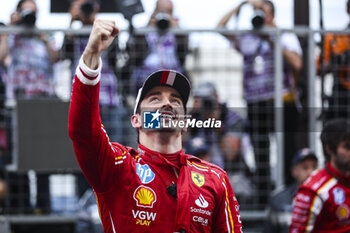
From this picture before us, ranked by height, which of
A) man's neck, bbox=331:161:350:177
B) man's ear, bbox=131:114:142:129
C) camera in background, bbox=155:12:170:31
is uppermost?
camera in background, bbox=155:12:170:31

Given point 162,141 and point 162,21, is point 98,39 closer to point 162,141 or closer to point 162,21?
point 162,141

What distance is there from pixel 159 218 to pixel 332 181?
2403mm

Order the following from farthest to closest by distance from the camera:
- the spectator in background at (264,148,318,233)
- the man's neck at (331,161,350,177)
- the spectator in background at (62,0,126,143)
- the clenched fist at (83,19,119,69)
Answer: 1. the spectator in background at (62,0,126,143)
2. the spectator in background at (264,148,318,233)
3. the man's neck at (331,161,350,177)
4. the clenched fist at (83,19,119,69)

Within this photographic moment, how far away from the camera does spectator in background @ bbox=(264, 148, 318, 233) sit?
17.6ft

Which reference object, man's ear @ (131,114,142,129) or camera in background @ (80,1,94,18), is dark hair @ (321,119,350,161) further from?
camera in background @ (80,1,94,18)

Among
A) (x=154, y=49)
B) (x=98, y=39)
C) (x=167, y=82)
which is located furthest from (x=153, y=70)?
(x=98, y=39)

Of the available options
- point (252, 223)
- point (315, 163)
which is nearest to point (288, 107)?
point (315, 163)

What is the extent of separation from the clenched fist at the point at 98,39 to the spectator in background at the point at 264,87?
3528mm

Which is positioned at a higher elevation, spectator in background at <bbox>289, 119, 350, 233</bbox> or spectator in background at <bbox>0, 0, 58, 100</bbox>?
spectator in background at <bbox>0, 0, 58, 100</bbox>

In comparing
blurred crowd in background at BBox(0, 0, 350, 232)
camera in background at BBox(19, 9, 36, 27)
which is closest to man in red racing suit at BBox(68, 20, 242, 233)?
blurred crowd in background at BBox(0, 0, 350, 232)

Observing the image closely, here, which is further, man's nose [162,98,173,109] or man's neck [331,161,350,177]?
man's neck [331,161,350,177]

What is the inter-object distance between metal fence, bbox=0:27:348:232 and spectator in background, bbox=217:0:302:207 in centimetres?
2

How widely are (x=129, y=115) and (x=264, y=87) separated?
1.45 m

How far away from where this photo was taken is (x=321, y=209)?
478 centimetres
